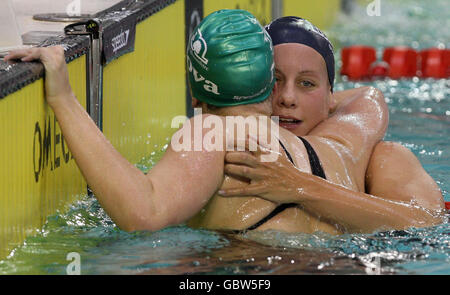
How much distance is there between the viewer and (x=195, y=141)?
2.49 m

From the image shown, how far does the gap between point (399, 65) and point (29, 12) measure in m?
4.11

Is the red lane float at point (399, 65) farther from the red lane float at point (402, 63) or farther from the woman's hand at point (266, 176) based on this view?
the woman's hand at point (266, 176)

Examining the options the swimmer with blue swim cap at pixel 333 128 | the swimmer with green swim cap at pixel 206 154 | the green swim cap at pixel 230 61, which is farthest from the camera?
the swimmer with blue swim cap at pixel 333 128

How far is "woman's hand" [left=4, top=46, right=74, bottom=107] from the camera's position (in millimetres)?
2688

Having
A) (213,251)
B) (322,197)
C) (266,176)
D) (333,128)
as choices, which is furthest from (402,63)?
(213,251)

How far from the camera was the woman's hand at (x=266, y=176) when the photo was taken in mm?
2586

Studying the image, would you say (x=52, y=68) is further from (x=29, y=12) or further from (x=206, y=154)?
(x=29, y=12)

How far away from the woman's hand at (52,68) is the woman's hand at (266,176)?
594 mm

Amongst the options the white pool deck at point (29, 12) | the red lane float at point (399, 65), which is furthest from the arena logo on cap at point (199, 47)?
the red lane float at point (399, 65)

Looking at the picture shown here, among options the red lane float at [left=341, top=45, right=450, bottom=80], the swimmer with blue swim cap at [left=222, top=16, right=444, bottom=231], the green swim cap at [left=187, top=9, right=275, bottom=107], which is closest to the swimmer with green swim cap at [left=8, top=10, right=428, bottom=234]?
the green swim cap at [left=187, top=9, right=275, bottom=107]

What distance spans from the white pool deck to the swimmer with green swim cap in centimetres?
48
